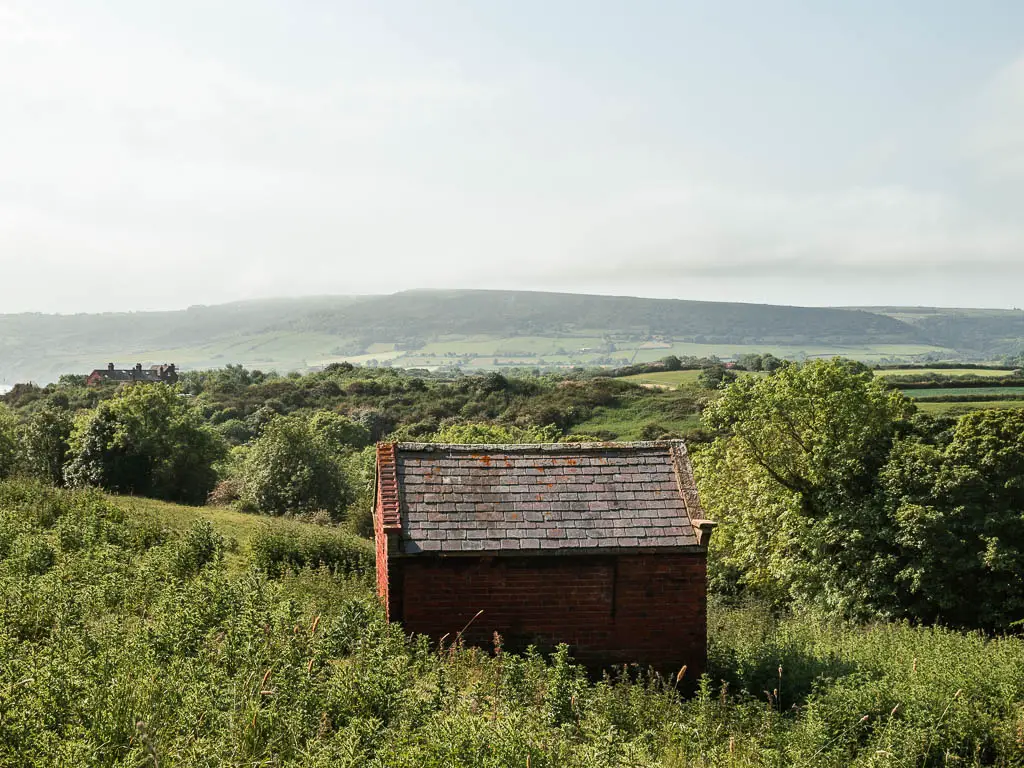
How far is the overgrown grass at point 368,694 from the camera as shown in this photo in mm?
5773

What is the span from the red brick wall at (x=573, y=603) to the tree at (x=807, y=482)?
10.8m

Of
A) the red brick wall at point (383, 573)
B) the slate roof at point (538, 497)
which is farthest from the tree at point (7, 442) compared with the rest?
the slate roof at point (538, 497)

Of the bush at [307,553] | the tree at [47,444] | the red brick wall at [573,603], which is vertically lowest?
the tree at [47,444]

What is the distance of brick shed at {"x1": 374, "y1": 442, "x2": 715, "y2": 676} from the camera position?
11.0 metres

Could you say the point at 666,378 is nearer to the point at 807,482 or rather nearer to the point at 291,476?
the point at 291,476

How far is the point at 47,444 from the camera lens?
139 feet

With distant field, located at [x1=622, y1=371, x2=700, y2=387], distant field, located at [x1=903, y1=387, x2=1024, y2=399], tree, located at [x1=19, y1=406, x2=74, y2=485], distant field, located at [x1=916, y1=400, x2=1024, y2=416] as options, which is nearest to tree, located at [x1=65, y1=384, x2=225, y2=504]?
tree, located at [x1=19, y1=406, x2=74, y2=485]

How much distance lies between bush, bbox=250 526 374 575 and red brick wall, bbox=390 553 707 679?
5.72 meters

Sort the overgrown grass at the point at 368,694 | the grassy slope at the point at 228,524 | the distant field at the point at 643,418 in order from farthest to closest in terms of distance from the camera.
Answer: the distant field at the point at 643,418 → the grassy slope at the point at 228,524 → the overgrown grass at the point at 368,694

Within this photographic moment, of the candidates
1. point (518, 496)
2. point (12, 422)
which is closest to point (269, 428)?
point (12, 422)

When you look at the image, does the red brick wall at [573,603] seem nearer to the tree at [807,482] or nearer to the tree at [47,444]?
the tree at [807,482]

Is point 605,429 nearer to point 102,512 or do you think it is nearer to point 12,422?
point 12,422

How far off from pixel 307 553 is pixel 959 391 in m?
64.8

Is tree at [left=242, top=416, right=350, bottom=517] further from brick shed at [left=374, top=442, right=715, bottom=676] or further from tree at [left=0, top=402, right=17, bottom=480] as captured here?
brick shed at [left=374, top=442, right=715, bottom=676]
